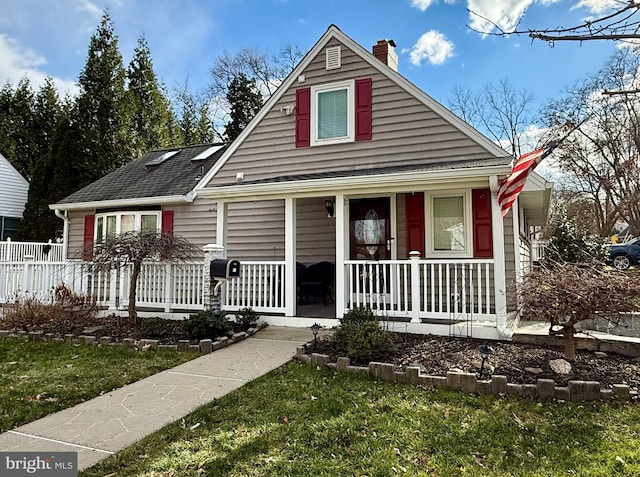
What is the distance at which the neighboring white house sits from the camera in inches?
744

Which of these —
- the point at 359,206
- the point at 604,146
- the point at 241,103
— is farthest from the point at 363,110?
the point at 604,146

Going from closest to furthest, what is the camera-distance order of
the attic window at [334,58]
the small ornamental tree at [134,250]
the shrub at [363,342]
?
the shrub at [363,342]
the small ornamental tree at [134,250]
the attic window at [334,58]

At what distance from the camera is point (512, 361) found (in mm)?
4836

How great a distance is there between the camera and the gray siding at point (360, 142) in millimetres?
7855

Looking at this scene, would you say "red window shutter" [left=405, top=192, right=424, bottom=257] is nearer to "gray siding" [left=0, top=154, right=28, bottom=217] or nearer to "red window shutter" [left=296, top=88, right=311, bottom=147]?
"red window shutter" [left=296, top=88, right=311, bottom=147]

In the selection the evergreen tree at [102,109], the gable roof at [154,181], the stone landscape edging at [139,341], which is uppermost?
the evergreen tree at [102,109]

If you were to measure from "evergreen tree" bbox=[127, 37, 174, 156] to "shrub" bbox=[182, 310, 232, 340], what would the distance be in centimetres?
1785

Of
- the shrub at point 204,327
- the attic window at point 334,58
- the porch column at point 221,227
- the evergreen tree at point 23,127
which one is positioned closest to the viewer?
the shrub at point 204,327

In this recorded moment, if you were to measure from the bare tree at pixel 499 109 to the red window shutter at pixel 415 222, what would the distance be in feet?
60.6

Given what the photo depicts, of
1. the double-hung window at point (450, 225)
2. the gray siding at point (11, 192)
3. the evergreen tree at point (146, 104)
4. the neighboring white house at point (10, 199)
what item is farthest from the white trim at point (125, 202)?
the evergreen tree at point (146, 104)

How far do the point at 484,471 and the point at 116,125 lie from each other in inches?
877

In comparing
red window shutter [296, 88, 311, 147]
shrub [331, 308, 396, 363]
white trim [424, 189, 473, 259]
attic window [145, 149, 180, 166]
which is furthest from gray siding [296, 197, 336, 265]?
attic window [145, 149, 180, 166]

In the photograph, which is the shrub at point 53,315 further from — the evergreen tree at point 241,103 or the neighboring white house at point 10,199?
the evergreen tree at point 241,103

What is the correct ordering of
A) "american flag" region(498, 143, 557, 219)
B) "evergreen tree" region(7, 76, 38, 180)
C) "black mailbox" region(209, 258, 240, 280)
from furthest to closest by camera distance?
"evergreen tree" region(7, 76, 38, 180) → "black mailbox" region(209, 258, 240, 280) → "american flag" region(498, 143, 557, 219)
